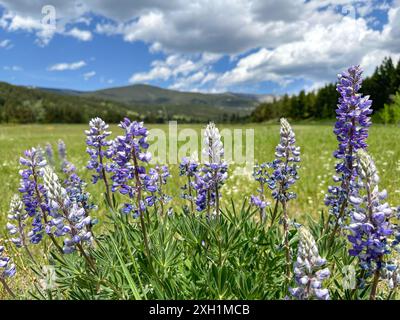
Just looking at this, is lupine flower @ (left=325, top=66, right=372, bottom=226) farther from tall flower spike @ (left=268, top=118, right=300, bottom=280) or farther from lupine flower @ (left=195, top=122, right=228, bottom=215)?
lupine flower @ (left=195, top=122, right=228, bottom=215)

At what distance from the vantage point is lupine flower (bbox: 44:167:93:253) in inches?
92.7

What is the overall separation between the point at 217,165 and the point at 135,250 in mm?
1045

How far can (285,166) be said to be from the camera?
331 cm

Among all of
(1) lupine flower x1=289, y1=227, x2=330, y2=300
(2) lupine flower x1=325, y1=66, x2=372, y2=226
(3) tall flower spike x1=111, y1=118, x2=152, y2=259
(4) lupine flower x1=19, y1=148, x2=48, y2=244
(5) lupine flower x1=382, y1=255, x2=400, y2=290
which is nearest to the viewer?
(1) lupine flower x1=289, y1=227, x2=330, y2=300

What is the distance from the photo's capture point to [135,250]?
3.19m

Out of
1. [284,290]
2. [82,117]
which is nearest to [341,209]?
[284,290]

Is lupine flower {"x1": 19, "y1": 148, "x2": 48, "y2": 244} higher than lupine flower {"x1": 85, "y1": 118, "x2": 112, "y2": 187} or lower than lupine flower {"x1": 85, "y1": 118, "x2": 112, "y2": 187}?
lower

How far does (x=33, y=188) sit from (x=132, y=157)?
1.11 meters

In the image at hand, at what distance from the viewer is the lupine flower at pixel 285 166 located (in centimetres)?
326

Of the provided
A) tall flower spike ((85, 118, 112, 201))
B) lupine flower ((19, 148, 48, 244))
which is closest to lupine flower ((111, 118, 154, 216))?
tall flower spike ((85, 118, 112, 201))

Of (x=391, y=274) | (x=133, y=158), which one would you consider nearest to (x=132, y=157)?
(x=133, y=158)

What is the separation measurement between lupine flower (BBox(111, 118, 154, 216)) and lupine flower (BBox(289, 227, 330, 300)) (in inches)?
51.4

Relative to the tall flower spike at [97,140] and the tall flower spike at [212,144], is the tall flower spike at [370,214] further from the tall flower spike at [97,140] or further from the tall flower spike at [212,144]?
the tall flower spike at [97,140]
